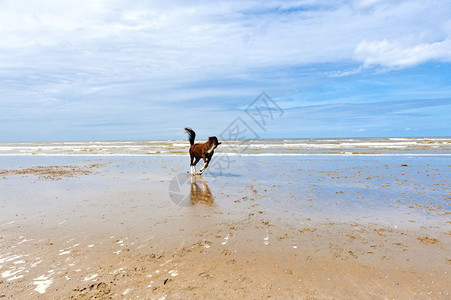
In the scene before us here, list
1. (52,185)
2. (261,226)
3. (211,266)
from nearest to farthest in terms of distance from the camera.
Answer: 1. (211,266)
2. (261,226)
3. (52,185)

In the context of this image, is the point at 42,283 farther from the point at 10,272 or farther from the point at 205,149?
the point at 205,149

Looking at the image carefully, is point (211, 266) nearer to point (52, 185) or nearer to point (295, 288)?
point (295, 288)

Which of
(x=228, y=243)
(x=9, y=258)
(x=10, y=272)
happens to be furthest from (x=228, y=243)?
(x=9, y=258)

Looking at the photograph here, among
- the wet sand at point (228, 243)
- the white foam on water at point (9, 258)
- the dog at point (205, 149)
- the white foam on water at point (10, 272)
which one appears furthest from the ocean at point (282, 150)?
the white foam on water at point (10, 272)

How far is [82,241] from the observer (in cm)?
576

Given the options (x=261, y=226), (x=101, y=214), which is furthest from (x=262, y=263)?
(x=101, y=214)

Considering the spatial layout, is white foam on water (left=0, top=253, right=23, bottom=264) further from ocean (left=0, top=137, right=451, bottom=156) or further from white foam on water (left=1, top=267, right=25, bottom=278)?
ocean (left=0, top=137, right=451, bottom=156)

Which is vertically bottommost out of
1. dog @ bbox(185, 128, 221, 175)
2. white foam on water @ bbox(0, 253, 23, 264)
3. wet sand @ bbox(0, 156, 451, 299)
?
wet sand @ bbox(0, 156, 451, 299)

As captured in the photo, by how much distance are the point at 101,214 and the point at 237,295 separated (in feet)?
16.7

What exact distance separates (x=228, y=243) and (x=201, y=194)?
4.71 metres

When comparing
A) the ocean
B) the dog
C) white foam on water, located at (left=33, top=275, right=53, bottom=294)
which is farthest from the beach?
the ocean

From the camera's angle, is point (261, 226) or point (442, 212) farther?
point (442, 212)

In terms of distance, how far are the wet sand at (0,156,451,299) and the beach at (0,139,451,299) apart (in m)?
0.02

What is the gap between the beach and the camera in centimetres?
402
